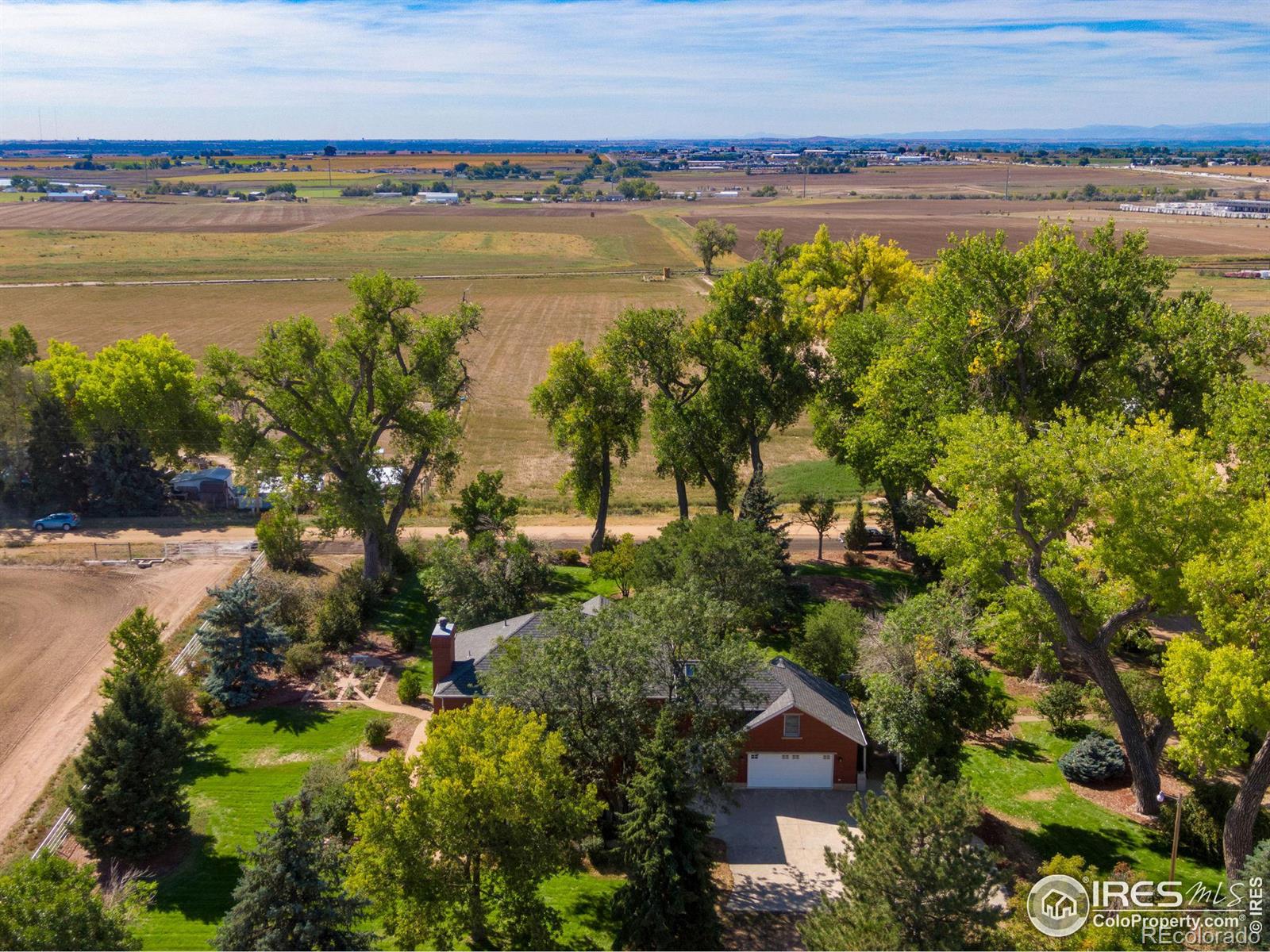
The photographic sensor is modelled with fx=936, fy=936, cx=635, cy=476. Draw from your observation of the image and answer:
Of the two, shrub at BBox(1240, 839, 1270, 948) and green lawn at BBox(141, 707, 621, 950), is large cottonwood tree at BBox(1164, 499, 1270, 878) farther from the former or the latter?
green lawn at BBox(141, 707, 621, 950)

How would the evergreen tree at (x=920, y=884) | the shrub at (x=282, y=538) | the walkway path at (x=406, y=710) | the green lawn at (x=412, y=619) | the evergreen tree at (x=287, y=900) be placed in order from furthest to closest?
the shrub at (x=282, y=538)
the green lawn at (x=412, y=619)
the walkway path at (x=406, y=710)
the evergreen tree at (x=287, y=900)
the evergreen tree at (x=920, y=884)

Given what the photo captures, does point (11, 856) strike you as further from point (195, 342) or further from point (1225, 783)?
point (195, 342)

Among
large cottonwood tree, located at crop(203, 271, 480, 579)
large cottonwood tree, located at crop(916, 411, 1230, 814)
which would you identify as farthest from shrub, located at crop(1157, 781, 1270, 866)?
large cottonwood tree, located at crop(203, 271, 480, 579)

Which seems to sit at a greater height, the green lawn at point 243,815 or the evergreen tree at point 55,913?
the evergreen tree at point 55,913

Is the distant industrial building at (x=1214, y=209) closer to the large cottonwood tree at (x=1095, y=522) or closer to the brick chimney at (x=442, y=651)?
the large cottonwood tree at (x=1095, y=522)

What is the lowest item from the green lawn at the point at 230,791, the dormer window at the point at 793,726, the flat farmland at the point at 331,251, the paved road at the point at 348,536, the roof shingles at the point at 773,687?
the green lawn at the point at 230,791

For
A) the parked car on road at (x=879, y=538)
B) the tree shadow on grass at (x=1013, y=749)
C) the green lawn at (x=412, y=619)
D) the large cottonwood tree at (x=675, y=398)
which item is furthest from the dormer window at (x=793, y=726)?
the parked car on road at (x=879, y=538)

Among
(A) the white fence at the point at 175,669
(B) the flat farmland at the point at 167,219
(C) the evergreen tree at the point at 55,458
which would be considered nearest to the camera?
(A) the white fence at the point at 175,669

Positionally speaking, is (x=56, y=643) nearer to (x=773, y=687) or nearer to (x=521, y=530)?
(x=521, y=530)
